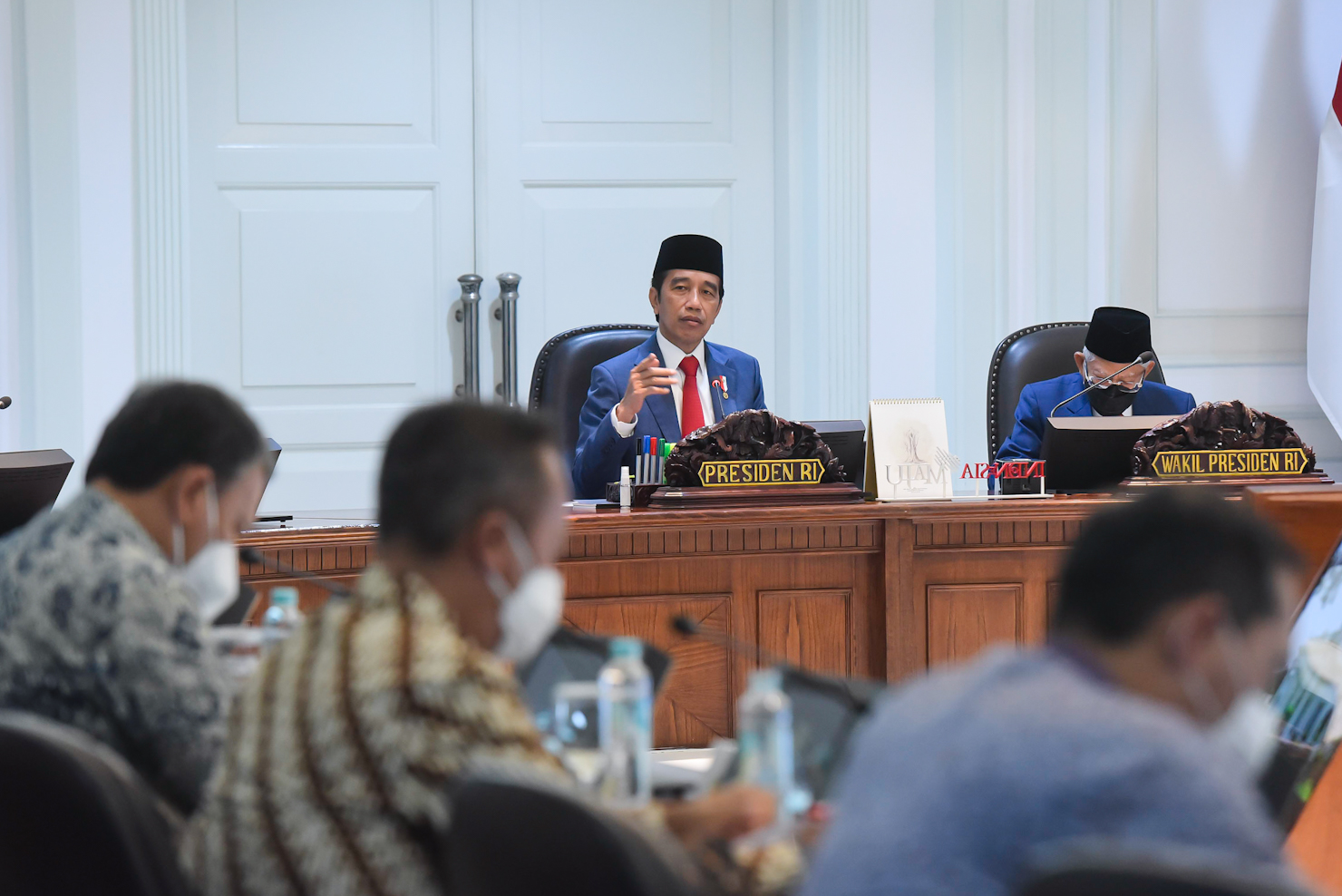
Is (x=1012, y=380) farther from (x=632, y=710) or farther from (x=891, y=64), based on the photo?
(x=632, y=710)

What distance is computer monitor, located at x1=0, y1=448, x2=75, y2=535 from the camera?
2.24 metres

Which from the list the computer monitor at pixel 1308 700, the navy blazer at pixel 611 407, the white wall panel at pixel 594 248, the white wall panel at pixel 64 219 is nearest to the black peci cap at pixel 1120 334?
the navy blazer at pixel 611 407

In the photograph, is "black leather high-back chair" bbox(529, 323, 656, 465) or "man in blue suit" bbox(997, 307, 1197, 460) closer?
"man in blue suit" bbox(997, 307, 1197, 460)

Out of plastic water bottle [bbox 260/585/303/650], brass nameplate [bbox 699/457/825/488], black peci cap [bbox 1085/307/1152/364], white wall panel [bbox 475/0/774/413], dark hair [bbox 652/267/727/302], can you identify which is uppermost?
white wall panel [bbox 475/0/774/413]

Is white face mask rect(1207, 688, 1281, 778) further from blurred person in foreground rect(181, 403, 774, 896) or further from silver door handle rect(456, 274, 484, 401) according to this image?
silver door handle rect(456, 274, 484, 401)

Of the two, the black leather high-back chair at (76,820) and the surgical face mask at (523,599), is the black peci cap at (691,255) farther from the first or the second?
the black leather high-back chair at (76,820)

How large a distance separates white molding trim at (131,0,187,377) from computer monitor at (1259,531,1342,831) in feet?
11.0

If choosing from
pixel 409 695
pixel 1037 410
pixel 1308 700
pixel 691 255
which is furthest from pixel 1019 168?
pixel 409 695

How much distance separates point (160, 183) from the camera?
164 inches

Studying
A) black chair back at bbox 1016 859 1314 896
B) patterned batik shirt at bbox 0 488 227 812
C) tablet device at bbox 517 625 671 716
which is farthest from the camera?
tablet device at bbox 517 625 671 716

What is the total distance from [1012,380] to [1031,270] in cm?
80

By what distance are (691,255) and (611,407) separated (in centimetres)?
45

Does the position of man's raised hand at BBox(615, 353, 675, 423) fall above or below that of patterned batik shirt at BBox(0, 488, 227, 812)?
above

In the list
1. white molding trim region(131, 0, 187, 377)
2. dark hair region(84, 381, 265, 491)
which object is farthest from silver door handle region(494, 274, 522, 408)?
dark hair region(84, 381, 265, 491)
